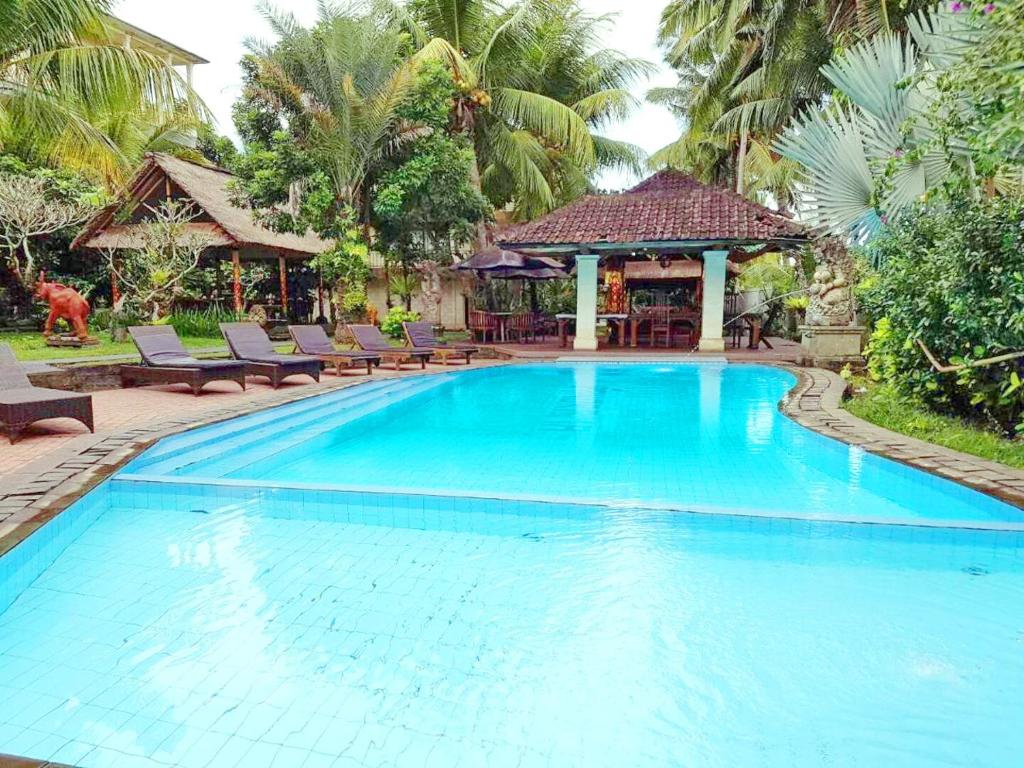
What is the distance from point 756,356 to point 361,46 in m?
10.5

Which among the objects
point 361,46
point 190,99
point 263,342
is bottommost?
point 263,342

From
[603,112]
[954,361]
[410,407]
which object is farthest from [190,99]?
[603,112]

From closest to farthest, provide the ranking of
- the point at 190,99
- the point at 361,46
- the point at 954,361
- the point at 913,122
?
1. the point at 913,122
2. the point at 954,361
3. the point at 190,99
4. the point at 361,46

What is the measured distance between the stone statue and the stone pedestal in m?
0.17

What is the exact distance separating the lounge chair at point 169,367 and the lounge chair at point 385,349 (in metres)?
3.38

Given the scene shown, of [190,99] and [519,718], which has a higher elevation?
[190,99]

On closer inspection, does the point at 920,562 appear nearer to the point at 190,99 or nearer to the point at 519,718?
the point at 519,718

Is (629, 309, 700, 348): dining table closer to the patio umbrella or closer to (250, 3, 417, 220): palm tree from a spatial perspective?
the patio umbrella

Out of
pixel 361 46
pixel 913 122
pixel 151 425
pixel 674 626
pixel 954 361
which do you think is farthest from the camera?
pixel 361 46

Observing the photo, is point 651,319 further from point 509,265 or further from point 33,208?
point 33,208

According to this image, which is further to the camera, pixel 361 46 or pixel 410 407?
pixel 361 46

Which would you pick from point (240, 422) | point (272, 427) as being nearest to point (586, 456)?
point (272, 427)

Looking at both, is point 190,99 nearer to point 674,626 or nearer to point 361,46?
point 361,46

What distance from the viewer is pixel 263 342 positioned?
32.8 feet
